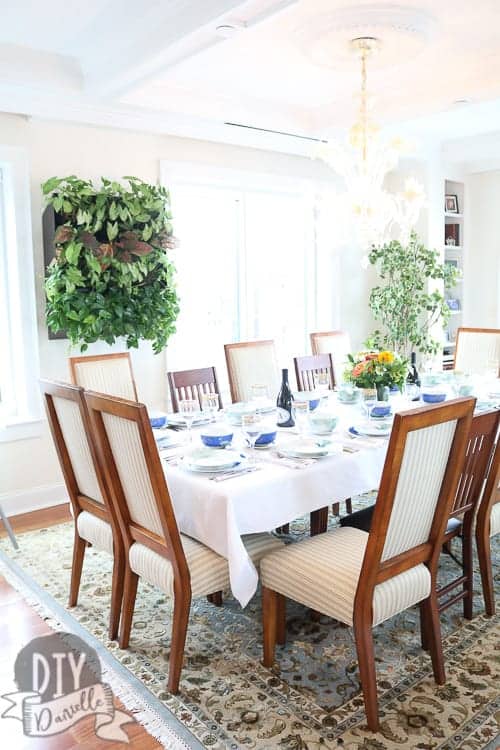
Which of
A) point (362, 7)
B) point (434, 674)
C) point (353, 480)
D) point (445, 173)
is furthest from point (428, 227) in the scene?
point (434, 674)

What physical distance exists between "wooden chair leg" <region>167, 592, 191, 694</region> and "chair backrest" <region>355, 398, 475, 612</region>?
22.7 inches

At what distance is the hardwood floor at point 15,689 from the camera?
205 centimetres

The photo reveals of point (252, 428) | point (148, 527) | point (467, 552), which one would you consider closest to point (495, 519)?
point (467, 552)

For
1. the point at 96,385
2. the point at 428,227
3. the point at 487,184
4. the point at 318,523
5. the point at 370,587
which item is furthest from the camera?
the point at 487,184

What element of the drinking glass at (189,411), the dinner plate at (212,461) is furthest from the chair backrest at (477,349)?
the dinner plate at (212,461)

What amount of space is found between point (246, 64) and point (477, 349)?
2.48 m

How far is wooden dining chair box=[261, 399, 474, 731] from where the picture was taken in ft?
6.44

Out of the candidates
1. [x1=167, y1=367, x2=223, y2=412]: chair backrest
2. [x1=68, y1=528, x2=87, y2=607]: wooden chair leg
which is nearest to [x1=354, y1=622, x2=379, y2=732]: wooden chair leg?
[x1=68, y1=528, x2=87, y2=607]: wooden chair leg

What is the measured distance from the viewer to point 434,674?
2301 millimetres

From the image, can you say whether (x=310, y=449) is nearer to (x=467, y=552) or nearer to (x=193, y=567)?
(x=193, y=567)

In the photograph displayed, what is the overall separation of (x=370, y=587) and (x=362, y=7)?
2.75 m

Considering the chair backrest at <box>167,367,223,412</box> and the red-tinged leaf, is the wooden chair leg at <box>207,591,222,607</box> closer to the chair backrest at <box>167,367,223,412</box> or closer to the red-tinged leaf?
the chair backrest at <box>167,367,223,412</box>

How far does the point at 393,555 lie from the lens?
6.84 feet

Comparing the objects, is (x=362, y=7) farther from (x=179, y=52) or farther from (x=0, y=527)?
(x=0, y=527)
